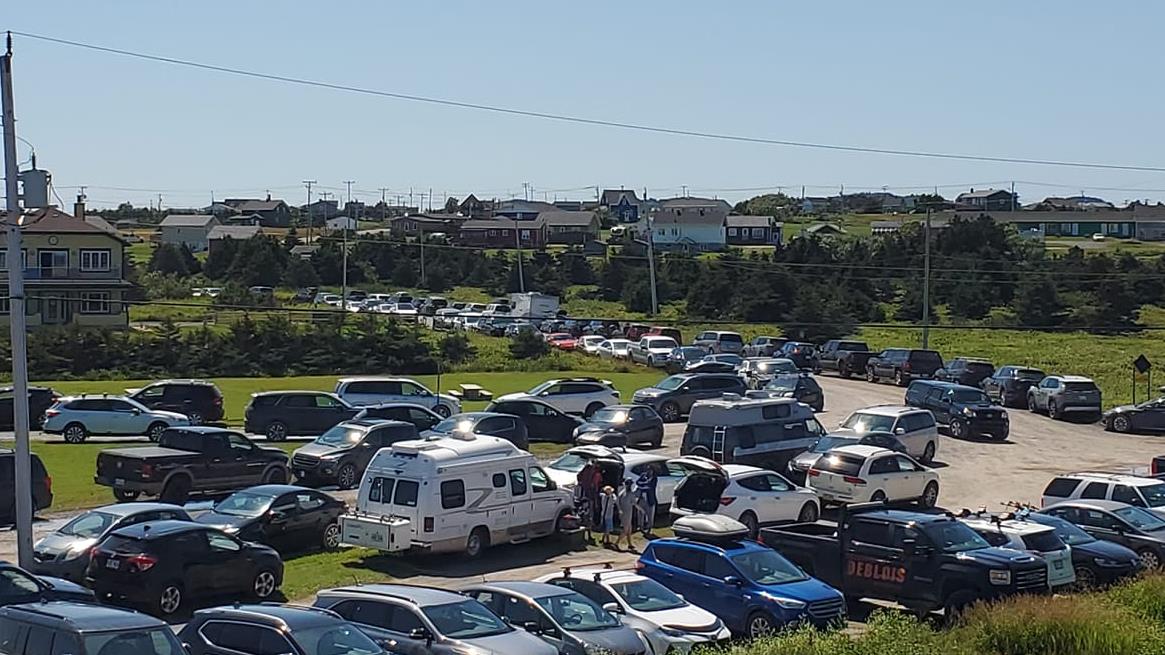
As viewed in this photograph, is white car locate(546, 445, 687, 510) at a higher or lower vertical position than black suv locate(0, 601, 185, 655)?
lower

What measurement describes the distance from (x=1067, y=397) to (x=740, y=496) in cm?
2660

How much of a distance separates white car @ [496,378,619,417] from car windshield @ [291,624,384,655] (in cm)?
2962

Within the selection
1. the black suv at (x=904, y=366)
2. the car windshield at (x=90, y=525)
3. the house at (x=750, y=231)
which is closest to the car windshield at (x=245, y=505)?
the car windshield at (x=90, y=525)

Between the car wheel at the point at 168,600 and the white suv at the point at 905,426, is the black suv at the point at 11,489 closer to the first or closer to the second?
the car wheel at the point at 168,600

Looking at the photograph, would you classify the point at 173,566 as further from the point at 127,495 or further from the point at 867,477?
the point at 867,477

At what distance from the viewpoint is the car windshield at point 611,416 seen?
39.9 metres

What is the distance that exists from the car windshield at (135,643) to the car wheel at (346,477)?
18334 mm

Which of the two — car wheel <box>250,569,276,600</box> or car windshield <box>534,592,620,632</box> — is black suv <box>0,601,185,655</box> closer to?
car windshield <box>534,592,620,632</box>

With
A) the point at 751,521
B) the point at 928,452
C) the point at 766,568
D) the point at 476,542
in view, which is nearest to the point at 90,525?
the point at 476,542

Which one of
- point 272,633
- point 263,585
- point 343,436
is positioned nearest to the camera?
point 272,633

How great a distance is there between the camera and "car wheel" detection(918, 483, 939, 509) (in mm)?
32750

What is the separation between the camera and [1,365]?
5800 cm

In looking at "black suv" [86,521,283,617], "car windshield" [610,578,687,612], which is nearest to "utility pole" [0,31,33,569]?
"black suv" [86,521,283,617]

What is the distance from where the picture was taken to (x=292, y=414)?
4097 centimetres
